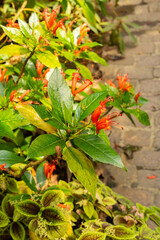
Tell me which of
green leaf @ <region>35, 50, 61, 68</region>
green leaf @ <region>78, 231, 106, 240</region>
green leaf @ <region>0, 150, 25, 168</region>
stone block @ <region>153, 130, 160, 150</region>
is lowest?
stone block @ <region>153, 130, 160, 150</region>

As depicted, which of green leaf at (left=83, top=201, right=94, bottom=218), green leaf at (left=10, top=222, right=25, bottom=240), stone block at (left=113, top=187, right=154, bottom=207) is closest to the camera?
green leaf at (left=10, top=222, right=25, bottom=240)

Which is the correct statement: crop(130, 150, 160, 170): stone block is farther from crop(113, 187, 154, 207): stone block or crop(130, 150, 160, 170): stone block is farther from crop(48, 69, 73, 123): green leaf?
crop(48, 69, 73, 123): green leaf

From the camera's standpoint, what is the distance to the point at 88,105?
38.6 inches

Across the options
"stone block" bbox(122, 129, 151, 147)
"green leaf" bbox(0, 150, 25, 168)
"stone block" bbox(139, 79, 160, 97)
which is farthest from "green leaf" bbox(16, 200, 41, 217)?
"stone block" bbox(139, 79, 160, 97)

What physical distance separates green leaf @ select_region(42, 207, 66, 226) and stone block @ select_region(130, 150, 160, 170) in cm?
115

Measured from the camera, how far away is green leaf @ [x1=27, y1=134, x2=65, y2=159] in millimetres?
843

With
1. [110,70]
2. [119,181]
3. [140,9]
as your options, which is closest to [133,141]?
[119,181]

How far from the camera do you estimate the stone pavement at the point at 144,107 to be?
6.48ft

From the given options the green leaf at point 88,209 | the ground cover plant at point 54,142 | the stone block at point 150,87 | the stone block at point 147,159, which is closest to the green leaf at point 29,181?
the ground cover plant at point 54,142

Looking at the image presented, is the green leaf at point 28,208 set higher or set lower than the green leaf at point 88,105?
lower

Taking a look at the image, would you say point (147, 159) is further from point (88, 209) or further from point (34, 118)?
point (34, 118)

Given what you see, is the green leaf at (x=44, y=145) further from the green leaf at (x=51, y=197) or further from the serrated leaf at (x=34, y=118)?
the green leaf at (x=51, y=197)


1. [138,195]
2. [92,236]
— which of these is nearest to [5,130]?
[92,236]

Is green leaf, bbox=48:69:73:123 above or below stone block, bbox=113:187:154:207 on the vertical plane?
above
